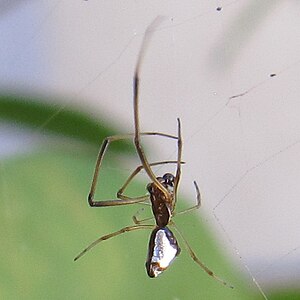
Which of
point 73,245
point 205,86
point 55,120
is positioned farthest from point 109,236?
point 205,86

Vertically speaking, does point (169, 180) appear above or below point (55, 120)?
below

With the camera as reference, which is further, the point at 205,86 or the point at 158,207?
the point at 205,86

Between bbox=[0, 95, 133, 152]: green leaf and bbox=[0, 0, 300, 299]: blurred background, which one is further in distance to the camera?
bbox=[0, 0, 300, 299]: blurred background

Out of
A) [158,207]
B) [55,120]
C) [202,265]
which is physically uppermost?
[55,120]

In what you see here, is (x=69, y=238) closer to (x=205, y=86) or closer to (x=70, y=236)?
(x=70, y=236)

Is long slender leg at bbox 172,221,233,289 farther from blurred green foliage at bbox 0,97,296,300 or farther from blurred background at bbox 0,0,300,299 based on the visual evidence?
blurred background at bbox 0,0,300,299

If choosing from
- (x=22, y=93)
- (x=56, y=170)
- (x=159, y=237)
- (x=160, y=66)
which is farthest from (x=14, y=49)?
(x=159, y=237)

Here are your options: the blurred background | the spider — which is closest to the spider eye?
the spider

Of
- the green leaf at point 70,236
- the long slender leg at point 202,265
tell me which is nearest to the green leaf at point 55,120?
the green leaf at point 70,236

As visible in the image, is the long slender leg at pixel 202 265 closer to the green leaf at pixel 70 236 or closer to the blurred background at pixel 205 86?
the green leaf at pixel 70 236
